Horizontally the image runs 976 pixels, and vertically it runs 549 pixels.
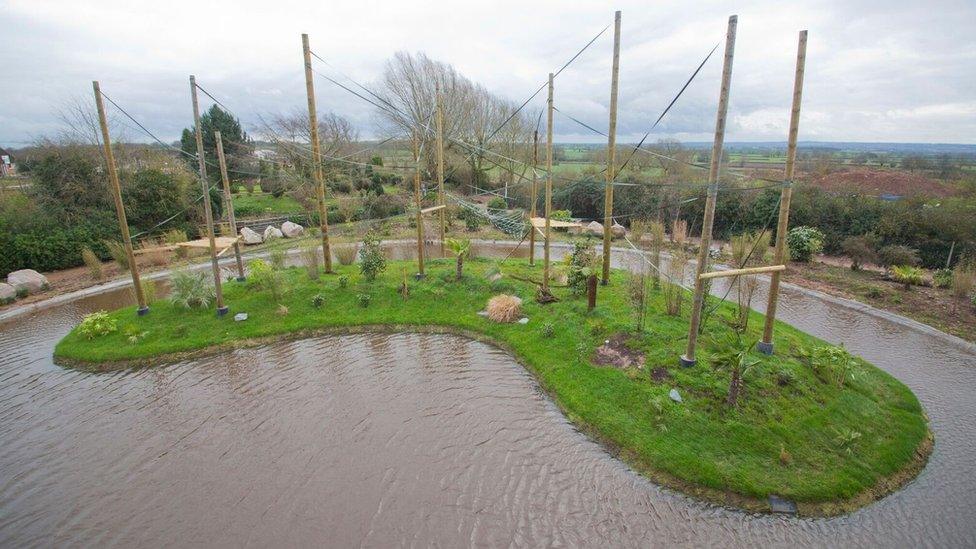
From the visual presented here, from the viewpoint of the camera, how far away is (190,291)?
11.6 m

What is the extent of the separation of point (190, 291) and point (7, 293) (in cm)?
739

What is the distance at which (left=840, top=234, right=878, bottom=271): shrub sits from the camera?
49.6 ft

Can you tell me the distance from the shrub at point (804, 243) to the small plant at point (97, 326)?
68.6ft

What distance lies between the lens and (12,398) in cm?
836

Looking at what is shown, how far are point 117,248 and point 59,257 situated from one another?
2.24 m

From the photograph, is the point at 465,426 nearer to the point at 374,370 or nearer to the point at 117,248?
the point at 374,370

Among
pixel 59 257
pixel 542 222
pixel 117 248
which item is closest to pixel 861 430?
pixel 542 222

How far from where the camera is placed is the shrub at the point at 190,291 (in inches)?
454

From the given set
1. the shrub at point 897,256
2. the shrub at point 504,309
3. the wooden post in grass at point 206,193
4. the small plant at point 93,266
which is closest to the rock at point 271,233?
the small plant at point 93,266

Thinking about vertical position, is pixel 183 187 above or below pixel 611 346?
above

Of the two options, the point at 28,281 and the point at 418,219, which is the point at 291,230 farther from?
the point at 418,219

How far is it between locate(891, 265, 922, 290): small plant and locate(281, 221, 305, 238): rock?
966 inches

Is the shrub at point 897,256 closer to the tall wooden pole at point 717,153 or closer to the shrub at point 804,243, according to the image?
the shrub at point 804,243

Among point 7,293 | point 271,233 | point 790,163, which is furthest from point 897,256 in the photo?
point 7,293
